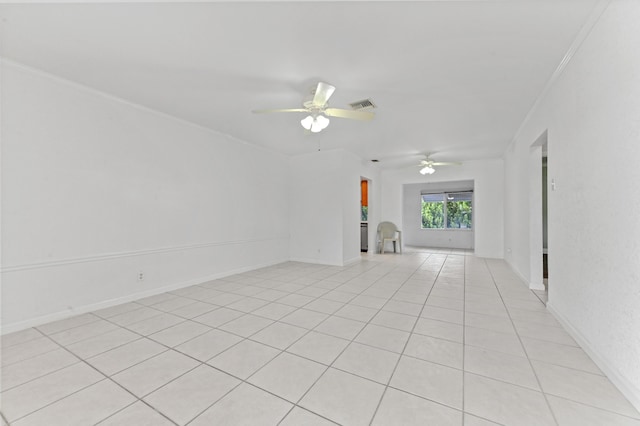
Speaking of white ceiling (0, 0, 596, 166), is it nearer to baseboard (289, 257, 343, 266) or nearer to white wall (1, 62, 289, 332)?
white wall (1, 62, 289, 332)

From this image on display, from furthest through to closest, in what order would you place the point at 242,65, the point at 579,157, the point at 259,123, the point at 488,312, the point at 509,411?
1. the point at 259,123
2. the point at 488,312
3. the point at 242,65
4. the point at 579,157
5. the point at 509,411

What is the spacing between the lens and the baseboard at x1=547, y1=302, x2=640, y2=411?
1.48 metres

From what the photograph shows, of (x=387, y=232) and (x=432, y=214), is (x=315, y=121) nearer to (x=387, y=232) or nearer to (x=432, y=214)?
(x=387, y=232)

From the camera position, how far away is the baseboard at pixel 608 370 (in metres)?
1.48

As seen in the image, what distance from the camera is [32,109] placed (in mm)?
2576

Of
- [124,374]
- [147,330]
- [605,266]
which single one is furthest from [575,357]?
[147,330]

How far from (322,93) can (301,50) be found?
52 cm

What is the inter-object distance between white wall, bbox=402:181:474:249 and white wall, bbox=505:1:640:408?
21.3 feet

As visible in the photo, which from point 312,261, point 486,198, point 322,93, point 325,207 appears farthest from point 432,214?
point 322,93

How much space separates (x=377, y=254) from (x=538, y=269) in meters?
3.97

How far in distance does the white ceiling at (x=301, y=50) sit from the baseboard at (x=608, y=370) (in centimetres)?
249

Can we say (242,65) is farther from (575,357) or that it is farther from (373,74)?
(575,357)

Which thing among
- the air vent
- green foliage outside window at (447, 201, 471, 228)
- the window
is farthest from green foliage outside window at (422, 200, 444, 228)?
the air vent

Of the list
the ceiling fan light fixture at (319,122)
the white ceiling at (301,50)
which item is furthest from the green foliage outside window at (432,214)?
the ceiling fan light fixture at (319,122)
